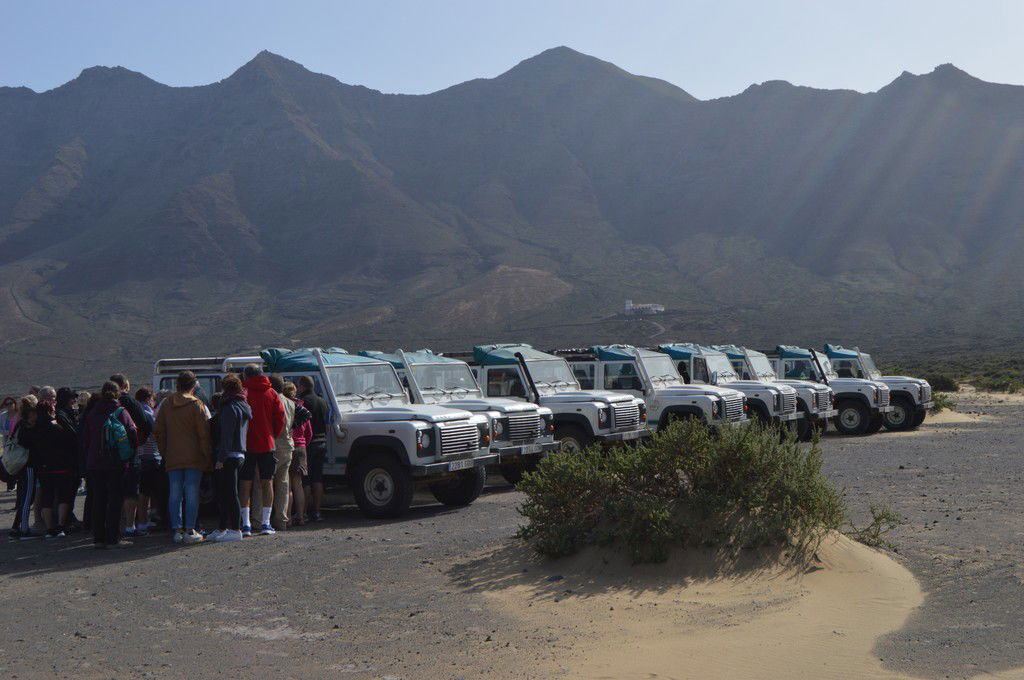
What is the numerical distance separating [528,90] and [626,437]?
530 feet

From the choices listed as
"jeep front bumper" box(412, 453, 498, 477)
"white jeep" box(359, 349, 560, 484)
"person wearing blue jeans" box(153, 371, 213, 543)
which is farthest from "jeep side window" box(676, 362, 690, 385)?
"person wearing blue jeans" box(153, 371, 213, 543)

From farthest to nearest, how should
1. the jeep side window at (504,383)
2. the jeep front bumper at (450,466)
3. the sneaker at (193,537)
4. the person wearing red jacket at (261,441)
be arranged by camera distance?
1. the jeep side window at (504,383)
2. the jeep front bumper at (450,466)
3. the person wearing red jacket at (261,441)
4. the sneaker at (193,537)

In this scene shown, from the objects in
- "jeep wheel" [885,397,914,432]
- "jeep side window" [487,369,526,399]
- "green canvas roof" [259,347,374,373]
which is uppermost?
"green canvas roof" [259,347,374,373]

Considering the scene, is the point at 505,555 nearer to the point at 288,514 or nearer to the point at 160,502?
the point at 288,514

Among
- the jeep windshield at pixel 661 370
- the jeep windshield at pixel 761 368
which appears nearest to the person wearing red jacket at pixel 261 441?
the jeep windshield at pixel 661 370

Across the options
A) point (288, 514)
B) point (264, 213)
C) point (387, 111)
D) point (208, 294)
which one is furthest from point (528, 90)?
point (288, 514)

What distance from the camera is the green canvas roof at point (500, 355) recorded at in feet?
54.1

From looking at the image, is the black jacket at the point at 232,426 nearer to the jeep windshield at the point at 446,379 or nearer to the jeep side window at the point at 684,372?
the jeep windshield at the point at 446,379

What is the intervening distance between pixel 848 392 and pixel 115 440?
18.0m

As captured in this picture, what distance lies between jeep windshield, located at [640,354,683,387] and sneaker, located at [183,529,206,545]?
9.75 m

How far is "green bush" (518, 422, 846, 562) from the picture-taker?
809 centimetres

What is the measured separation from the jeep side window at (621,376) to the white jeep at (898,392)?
28.3ft

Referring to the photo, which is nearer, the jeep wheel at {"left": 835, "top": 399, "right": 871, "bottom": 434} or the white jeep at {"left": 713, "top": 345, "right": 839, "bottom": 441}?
the white jeep at {"left": 713, "top": 345, "right": 839, "bottom": 441}

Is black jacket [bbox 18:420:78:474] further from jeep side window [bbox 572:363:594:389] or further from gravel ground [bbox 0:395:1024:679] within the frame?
jeep side window [bbox 572:363:594:389]
